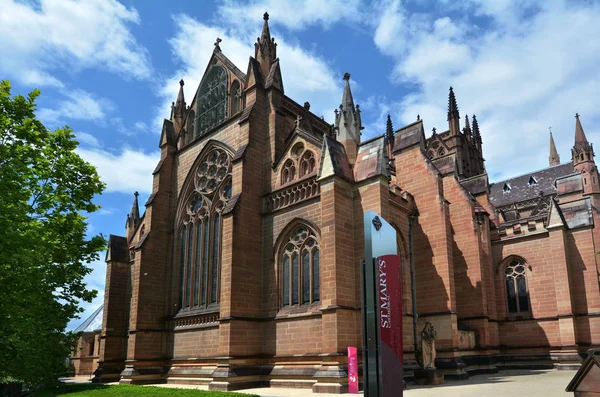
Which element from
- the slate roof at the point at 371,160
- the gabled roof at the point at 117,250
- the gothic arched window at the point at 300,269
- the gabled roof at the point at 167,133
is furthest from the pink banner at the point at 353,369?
the gabled roof at the point at 117,250

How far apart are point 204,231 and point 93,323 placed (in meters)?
23.0

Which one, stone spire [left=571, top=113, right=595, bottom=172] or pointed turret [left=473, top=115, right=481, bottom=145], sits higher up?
pointed turret [left=473, top=115, right=481, bottom=145]

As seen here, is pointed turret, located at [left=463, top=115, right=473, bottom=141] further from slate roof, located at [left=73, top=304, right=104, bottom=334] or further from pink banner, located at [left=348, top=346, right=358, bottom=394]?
pink banner, located at [left=348, top=346, right=358, bottom=394]

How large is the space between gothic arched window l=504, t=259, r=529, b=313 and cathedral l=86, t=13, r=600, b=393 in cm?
8

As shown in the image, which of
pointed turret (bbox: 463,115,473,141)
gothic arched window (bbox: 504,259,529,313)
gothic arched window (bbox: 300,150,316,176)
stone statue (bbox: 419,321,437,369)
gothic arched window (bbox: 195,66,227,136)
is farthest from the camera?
pointed turret (bbox: 463,115,473,141)

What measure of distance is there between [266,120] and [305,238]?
6.84m

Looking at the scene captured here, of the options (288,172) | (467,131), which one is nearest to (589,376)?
(288,172)

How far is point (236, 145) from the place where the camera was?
24.1 meters

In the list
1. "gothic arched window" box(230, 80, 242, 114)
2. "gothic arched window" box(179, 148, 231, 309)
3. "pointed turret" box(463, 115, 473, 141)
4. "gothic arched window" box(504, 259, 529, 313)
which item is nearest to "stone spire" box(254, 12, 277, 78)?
"gothic arched window" box(230, 80, 242, 114)

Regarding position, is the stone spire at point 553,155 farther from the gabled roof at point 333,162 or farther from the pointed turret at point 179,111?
the gabled roof at point 333,162

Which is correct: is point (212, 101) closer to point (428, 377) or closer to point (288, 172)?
point (288, 172)

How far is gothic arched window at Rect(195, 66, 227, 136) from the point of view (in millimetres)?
26473

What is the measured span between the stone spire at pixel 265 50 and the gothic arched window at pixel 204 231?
507 cm

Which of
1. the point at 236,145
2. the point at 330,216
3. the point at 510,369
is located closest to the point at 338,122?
the point at 330,216
